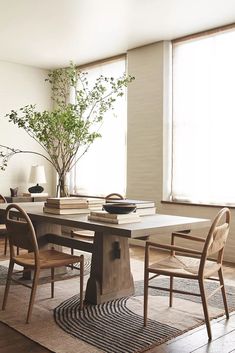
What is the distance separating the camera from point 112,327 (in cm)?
261

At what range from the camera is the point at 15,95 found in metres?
6.39

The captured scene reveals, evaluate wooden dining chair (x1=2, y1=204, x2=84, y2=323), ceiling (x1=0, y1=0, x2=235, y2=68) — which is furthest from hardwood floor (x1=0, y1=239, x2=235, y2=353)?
ceiling (x1=0, y1=0, x2=235, y2=68)

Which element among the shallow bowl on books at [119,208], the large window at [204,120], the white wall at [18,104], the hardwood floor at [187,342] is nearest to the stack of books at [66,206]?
the shallow bowl on books at [119,208]

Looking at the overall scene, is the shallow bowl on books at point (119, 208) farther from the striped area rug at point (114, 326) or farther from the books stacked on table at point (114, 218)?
the striped area rug at point (114, 326)

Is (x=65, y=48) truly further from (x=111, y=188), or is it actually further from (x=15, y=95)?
(x=111, y=188)

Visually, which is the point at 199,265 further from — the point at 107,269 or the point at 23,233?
the point at 23,233

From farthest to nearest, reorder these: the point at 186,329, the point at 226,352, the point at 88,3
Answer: the point at 88,3 → the point at 186,329 → the point at 226,352

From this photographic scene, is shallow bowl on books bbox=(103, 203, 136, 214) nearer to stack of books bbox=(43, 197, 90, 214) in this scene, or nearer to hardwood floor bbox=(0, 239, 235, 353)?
stack of books bbox=(43, 197, 90, 214)

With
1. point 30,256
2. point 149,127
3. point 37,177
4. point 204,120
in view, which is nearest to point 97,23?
point 149,127

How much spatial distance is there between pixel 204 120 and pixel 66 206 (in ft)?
7.86

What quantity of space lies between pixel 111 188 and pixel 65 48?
6.76 ft

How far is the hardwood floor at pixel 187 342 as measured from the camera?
2282 millimetres

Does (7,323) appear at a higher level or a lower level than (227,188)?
lower

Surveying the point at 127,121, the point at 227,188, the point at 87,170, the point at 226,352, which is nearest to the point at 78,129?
the point at 226,352
